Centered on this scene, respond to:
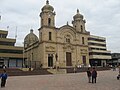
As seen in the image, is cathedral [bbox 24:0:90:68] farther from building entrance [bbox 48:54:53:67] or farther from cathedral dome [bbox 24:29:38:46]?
cathedral dome [bbox 24:29:38:46]

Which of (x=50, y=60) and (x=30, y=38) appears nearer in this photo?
(x=50, y=60)

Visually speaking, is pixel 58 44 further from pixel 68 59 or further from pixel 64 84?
pixel 64 84

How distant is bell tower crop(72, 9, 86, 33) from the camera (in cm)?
6394

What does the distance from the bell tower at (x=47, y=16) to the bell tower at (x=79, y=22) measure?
10431mm

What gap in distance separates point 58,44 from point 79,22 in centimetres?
1237

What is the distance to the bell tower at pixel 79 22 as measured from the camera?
2517 inches

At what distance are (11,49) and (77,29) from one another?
22.2m

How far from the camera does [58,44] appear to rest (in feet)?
186

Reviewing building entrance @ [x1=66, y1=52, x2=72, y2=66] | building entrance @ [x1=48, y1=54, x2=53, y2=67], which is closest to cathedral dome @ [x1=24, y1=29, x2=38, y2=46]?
building entrance @ [x1=66, y1=52, x2=72, y2=66]

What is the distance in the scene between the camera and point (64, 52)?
57.9 metres

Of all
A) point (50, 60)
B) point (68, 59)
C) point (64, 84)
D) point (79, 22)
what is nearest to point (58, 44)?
point (50, 60)

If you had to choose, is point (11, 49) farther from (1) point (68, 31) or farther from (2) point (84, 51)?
(2) point (84, 51)

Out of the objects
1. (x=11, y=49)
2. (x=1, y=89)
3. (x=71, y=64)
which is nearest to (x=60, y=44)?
(x=71, y=64)

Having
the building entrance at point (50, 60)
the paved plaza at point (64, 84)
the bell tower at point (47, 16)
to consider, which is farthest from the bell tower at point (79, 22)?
the paved plaza at point (64, 84)
